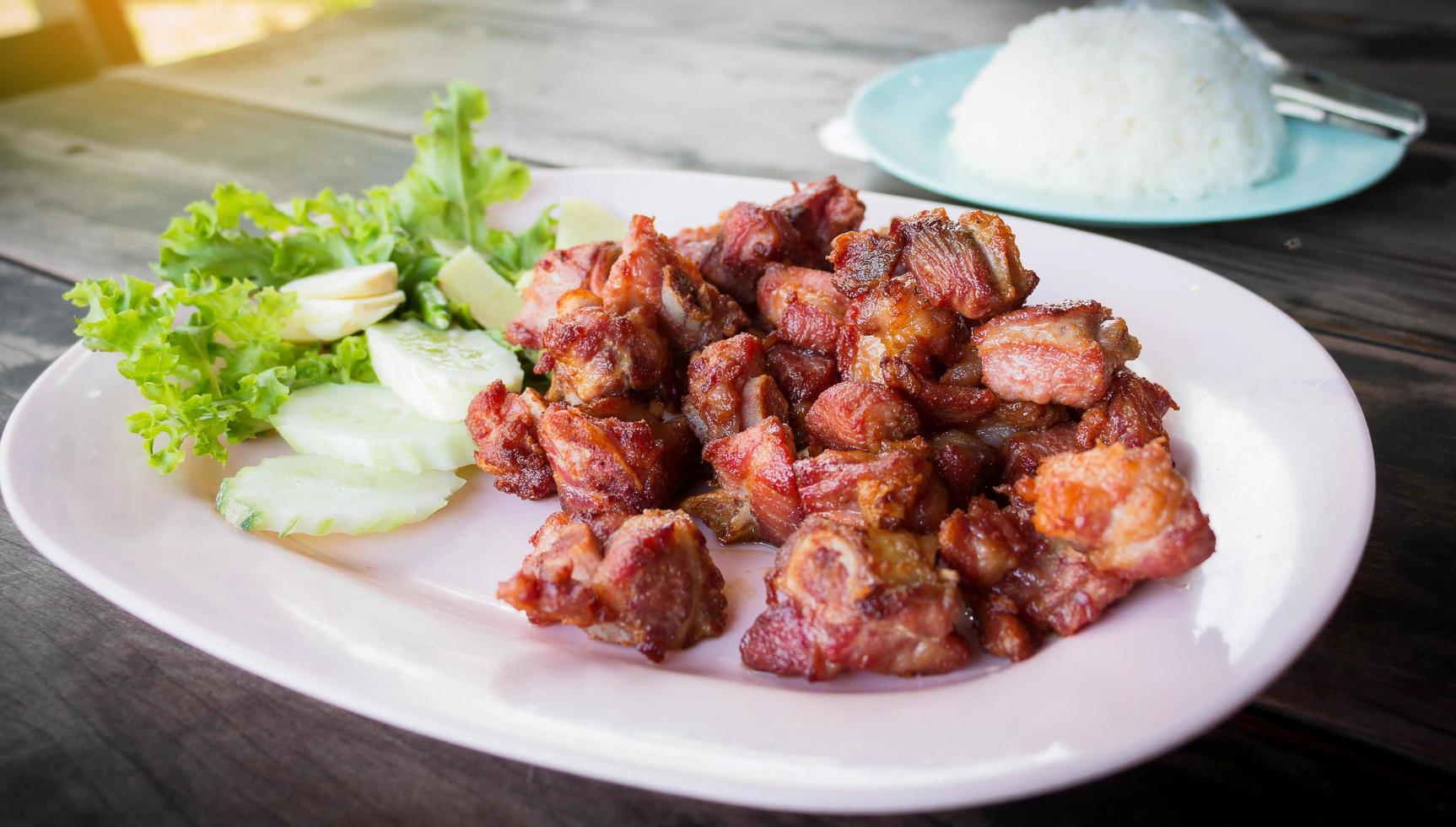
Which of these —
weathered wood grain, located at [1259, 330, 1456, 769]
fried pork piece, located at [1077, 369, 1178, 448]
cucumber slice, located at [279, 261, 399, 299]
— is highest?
cucumber slice, located at [279, 261, 399, 299]

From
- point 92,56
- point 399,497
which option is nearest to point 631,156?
point 399,497

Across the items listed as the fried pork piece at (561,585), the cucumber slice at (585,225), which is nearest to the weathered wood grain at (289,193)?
the cucumber slice at (585,225)

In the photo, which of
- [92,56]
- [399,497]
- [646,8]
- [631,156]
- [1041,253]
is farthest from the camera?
[646,8]

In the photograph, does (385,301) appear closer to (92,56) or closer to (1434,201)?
(1434,201)

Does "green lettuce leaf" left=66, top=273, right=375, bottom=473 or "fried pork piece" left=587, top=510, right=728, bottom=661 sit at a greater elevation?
"green lettuce leaf" left=66, top=273, right=375, bottom=473

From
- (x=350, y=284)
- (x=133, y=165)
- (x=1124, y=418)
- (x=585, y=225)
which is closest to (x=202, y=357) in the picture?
(x=350, y=284)

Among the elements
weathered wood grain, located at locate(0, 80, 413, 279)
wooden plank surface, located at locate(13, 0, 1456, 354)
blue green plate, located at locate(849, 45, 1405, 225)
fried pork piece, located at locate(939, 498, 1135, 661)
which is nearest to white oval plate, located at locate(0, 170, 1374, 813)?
fried pork piece, located at locate(939, 498, 1135, 661)

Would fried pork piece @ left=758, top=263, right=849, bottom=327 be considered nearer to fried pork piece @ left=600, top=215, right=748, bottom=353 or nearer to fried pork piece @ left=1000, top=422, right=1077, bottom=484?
→ fried pork piece @ left=600, top=215, right=748, bottom=353
